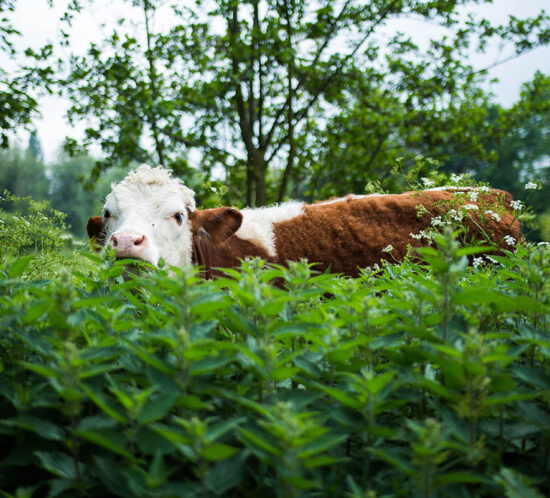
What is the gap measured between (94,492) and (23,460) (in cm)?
16

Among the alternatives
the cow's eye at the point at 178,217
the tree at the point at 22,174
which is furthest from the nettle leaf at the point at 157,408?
the tree at the point at 22,174

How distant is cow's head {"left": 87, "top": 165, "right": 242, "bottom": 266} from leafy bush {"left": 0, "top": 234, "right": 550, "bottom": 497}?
9.50ft

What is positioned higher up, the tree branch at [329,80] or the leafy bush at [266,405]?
the tree branch at [329,80]

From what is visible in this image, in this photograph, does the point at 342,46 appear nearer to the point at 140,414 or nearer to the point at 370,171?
the point at 370,171

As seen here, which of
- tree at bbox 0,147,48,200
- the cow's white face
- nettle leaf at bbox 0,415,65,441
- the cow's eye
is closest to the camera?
nettle leaf at bbox 0,415,65,441

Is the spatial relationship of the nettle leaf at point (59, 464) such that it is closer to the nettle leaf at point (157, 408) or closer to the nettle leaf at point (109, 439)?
the nettle leaf at point (109, 439)

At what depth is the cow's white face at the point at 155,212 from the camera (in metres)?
4.32

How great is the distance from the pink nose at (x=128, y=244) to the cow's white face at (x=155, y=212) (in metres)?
0.28

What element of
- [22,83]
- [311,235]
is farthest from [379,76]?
[22,83]

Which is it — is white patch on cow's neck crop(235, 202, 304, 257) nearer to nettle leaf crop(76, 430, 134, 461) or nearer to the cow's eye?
the cow's eye

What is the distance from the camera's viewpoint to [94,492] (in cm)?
99

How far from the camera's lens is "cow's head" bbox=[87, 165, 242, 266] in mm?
4332

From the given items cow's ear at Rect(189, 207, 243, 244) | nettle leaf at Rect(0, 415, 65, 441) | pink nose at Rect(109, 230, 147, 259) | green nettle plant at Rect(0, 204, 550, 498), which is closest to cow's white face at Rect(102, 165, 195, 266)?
cow's ear at Rect(189, 207, 243, 244)

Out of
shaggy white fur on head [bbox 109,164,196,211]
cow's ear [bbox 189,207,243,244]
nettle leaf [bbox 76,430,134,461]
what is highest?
shaggy white fur on head [bbox 109,164,196,211]
